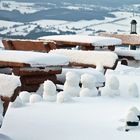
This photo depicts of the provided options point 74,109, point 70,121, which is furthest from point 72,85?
point 70,121

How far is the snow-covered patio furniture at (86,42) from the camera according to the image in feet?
41.7

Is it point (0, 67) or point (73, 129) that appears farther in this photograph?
point (0, 67)

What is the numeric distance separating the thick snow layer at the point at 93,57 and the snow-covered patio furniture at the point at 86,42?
144 cm

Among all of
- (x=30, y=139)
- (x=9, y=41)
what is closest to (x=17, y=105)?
(x=30, y=139)

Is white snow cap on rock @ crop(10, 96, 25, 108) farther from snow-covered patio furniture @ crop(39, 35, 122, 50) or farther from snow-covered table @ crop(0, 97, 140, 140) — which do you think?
snow-covered patio furniture @ crop(39, 35, 122, 50)

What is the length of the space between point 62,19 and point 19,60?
28324mm

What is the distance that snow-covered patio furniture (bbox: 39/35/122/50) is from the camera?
41.7 feet

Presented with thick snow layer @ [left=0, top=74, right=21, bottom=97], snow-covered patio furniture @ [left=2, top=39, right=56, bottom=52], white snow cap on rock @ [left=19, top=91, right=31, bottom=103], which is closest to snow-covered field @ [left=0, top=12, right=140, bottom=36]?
snow-covered patio furniture @ [left=2, top=39, right=56, bottom=52]

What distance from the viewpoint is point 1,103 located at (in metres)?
5.70

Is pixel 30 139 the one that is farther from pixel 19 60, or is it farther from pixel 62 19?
pixel 62 19

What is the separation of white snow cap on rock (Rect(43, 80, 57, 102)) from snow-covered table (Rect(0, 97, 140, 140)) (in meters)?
0.20

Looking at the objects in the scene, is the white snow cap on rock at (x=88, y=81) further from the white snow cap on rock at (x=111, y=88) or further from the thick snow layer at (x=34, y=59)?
the thick snow layer at (x=34, y=59)

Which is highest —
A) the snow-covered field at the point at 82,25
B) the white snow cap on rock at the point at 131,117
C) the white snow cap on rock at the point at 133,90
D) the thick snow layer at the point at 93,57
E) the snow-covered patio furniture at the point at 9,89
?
the snow-covered patio furniture at the point at 9,89

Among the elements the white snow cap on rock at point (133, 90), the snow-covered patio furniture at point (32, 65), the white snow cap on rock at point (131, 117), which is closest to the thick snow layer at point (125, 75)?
the white snow cap on rock at point (133, 90)
